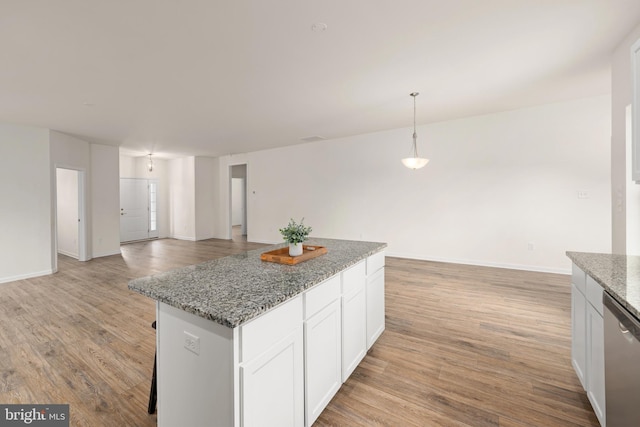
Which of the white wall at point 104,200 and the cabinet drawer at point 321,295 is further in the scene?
the white wall at point 104,200

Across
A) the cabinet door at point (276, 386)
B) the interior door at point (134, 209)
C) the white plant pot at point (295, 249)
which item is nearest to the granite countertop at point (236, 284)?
the white plant pot at point (295, 249)

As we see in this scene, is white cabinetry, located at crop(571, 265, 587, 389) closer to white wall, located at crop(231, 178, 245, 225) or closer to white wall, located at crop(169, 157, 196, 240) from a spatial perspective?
white wall, located at crop(169, 157, 196, 240)

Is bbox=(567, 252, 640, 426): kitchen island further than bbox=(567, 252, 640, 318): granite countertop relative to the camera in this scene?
Yes

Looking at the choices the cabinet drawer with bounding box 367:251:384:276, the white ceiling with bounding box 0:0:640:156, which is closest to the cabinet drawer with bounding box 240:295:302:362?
the cabinet drawer with bounding box 367:251:384:276

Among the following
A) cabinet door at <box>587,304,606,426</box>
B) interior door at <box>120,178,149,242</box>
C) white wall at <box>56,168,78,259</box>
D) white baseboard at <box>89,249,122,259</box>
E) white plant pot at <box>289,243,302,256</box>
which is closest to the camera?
cabinet door at <box>587,304,606,426</box>

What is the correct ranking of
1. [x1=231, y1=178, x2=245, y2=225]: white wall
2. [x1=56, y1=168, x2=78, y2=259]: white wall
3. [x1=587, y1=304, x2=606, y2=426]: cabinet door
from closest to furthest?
[x1=587, y1=304, x2=606, y2=426]: cabinet door, [x1=56, y1=168, x2=78, y2=259]: white wall, [x1=231, y1=178, x2=245, y2=225]: white wall

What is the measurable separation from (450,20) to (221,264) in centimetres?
256

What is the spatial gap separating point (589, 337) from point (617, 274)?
422 millimetres

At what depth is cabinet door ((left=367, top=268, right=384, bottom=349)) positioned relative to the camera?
7.75 feet

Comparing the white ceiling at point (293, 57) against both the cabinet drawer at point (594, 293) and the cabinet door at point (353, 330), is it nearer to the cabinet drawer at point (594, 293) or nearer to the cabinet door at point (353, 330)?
the cabinet drawer at point (594, 293)

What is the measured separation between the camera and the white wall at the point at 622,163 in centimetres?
Answer: 253

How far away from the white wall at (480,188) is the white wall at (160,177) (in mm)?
5157

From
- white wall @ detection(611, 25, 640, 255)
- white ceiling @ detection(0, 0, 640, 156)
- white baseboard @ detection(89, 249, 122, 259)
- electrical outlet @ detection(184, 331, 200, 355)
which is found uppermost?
white ceiling @ detection(0, 0, 640, 156)

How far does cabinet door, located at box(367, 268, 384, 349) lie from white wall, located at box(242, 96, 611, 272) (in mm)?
3380
